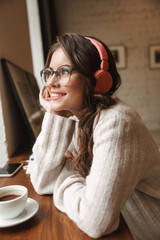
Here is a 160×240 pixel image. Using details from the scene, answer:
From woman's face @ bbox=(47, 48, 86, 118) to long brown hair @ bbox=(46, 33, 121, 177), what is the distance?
0.02 metres

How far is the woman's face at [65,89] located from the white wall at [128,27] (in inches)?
171

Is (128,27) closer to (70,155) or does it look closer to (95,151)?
(70,155)

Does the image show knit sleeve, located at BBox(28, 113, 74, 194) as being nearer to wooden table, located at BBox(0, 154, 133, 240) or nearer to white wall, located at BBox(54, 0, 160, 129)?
wooden table, located at BBox(0, 154, 133, 240)

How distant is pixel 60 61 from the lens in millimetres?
782

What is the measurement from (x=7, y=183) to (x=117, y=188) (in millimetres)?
522

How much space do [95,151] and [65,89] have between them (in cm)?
25

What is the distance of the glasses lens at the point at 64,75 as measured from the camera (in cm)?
76

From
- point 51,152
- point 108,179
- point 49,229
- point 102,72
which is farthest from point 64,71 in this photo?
point 49,229

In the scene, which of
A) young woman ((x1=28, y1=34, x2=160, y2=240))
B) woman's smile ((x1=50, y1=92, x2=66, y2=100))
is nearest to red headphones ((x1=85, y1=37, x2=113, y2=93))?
young woman ((x1=28, y1=34, x2=160, y2=240))

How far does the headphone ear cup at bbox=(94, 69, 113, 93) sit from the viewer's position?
0.75m

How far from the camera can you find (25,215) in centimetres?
65

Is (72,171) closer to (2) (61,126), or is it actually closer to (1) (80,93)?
(2) (61,126)

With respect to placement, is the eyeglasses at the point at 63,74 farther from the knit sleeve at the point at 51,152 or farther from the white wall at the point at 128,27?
the white wall at the point at 128,27

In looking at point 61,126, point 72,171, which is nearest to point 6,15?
point 61,126
